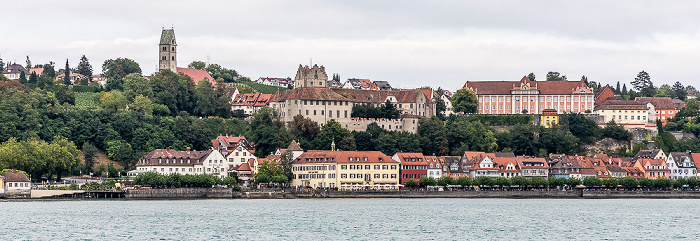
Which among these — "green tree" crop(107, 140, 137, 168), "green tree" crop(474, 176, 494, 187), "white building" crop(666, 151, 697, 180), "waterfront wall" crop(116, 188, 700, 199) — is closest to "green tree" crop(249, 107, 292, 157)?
"waterfront wall" crop(116, 188, 700, 199)

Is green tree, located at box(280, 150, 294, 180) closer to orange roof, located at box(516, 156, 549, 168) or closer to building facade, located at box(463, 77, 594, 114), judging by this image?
orange roof, located at box(516, 156, 549, 168)

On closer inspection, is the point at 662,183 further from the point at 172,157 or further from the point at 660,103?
the point at 172,157

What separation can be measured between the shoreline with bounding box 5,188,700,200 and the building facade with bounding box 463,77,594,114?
95.1 feet

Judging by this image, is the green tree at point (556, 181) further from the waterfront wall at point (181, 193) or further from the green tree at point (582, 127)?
the waterfront wall at point (181, 193)

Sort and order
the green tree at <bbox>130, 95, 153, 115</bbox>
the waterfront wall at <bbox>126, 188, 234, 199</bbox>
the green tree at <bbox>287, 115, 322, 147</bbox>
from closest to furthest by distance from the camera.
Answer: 1. the waterfront wall at <bbox>126, 188, 234, 199</bbox>
2. the green tree at <bbox>287, 115, 322, 147</bbox>
3. the green tree at <bbox>130, 95, 153, 115</bbox>

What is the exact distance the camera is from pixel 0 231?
2462 inches

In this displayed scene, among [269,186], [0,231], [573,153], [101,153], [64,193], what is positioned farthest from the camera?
[573,153]

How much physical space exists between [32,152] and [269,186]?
21002 mm

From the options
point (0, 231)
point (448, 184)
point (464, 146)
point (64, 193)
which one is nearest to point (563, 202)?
point (448, 184)

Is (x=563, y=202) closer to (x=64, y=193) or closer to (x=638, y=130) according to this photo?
(x=638, y=130)

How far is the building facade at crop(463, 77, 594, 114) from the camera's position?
138m

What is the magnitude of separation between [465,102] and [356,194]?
3713 cm

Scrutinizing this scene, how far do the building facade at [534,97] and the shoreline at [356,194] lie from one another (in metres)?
29.0

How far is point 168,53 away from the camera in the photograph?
158m
